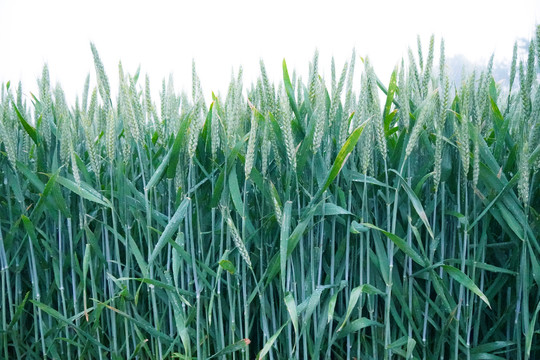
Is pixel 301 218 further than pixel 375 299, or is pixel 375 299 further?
pixel 375 299

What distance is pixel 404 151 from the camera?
103 cm

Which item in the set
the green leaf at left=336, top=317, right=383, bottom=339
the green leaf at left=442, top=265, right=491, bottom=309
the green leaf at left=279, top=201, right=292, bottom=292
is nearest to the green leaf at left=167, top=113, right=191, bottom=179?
the green leaf at left=279, top=201, right=292, bottom=292

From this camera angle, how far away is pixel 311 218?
1.01 m

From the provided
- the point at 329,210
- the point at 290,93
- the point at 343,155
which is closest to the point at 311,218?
the point at 329,210

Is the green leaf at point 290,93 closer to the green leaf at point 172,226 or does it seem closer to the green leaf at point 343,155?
the green leaf at point 343,155

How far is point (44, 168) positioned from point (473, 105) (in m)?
1.09

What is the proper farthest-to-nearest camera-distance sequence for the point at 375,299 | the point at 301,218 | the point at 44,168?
the point at 44,168, the point at 375,299, the point at 301,218

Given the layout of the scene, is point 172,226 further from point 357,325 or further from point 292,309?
point 357,325

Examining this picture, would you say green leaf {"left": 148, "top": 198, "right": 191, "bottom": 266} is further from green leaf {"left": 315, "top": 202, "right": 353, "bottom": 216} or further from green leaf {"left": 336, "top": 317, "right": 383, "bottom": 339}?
green leaf {"left": 336, "top": 317, "right": 383, "bottom": 339}

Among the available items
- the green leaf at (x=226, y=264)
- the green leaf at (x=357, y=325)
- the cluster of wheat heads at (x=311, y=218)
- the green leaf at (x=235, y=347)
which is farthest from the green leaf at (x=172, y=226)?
the green leaf at (x=357, y=325)

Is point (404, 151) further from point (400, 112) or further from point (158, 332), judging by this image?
point (158, 332)

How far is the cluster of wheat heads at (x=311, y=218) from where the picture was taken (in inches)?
39.8

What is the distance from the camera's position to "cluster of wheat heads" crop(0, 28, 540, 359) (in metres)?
1.01

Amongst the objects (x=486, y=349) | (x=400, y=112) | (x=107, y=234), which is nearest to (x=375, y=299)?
(x=486, y=349)
